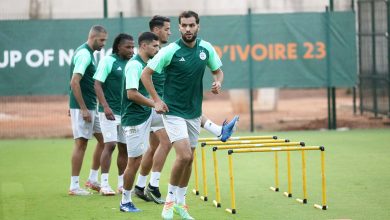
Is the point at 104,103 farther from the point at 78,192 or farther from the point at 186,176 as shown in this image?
the point at 186,176

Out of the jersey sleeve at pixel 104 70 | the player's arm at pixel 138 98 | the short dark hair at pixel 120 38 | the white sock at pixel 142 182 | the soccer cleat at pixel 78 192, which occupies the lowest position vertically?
the soccer cleat at pixel 78 192

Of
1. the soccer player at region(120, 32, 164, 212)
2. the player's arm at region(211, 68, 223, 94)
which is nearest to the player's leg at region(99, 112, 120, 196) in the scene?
the soccer player at region(120, 32, 164, 212)

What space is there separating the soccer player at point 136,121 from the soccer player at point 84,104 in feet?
4.38

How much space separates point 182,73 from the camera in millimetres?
10477

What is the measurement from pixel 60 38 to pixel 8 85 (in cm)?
153

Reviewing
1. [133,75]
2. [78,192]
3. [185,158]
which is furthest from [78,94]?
[185,158]

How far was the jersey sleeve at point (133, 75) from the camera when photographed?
433 inches

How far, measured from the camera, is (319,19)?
21.7 meters

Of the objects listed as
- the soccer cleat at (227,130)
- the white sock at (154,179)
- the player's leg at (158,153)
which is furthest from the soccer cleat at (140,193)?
the soccer cleat at (227,130)

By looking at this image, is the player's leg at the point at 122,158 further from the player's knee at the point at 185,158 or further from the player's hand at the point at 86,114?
the player's knee at the point at 185,158

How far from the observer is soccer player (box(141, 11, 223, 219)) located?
10375 millimetres

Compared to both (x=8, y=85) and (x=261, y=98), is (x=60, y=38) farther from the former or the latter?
(x=261, y=98)

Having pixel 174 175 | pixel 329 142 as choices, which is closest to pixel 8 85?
pixel 329 142

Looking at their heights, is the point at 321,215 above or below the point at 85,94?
below
